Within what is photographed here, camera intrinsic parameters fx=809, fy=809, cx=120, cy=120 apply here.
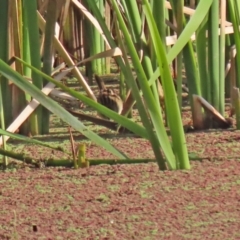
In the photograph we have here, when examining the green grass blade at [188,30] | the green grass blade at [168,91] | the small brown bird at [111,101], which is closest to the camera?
A: the green grass blade at [168,91]

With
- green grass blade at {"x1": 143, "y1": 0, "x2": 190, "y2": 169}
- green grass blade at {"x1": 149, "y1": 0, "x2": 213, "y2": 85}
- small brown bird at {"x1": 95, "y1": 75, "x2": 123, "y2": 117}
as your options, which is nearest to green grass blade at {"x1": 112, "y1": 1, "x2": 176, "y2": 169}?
green grass blade at {"x1": 143, "y1": 0, "x2": 190, "y2": 169}

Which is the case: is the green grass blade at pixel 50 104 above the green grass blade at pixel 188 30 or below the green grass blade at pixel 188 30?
below

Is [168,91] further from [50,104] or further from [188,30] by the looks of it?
[50,104]

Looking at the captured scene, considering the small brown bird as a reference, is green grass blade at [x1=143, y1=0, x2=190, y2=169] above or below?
above

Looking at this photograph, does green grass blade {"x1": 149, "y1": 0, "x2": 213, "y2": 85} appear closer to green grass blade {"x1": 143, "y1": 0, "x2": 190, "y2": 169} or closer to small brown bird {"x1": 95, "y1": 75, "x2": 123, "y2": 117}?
green grass blade {"x1": 143, "y1": 0, "x2": 190, "y2": 169}

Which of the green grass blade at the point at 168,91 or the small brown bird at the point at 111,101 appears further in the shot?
the small brown bird at the point at 111,101

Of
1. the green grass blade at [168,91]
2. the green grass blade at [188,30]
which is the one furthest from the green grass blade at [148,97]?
the green grass blade at [188,30]

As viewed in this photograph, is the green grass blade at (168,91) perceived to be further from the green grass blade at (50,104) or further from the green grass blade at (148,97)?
the green grass blade at (50,104)

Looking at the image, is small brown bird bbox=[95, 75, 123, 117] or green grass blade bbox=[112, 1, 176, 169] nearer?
green grass blade bbox=[112, 1, 176, 169]

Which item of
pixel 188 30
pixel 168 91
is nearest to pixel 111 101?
pixel 188 30

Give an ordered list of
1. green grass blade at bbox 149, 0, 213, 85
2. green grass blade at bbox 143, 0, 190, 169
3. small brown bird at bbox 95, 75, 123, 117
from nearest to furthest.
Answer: green grass blade at bbox 143, 0, 190, 169, green grass blade at bbox 149, 0, 213, 85, small brown bird at bbox 95, 75, 123, 117

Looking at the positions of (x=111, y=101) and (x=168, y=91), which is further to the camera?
(x=111, y=101)

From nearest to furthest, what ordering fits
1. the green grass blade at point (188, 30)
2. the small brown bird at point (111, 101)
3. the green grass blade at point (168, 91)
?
1. the green grass blade at point (168, 91)
2. the green grass blade at point (188, 30)
3. the small brown bird at point (111, 101)

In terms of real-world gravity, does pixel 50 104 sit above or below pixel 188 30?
below
